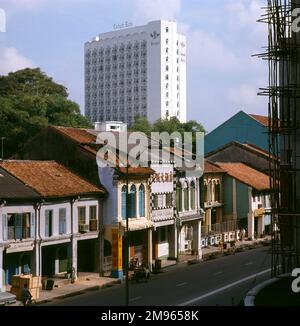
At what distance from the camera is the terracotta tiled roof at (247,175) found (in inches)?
2537

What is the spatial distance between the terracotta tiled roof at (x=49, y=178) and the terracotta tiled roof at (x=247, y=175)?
24.4 metres

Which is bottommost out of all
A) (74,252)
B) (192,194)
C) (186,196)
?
(74,252)

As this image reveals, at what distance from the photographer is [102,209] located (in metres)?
43.2

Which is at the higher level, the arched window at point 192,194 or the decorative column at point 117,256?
the arched window at point 192,194

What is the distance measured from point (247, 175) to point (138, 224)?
82.1 feet

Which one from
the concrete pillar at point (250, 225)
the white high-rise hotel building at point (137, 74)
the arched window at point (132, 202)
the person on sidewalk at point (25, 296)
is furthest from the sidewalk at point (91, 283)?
the white high-rise hotel building at point (137, 74)

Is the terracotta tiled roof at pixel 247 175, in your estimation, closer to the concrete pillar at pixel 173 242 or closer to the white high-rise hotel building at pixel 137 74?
the concrete pillar at pixel 173 242

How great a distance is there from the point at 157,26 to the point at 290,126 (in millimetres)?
106902

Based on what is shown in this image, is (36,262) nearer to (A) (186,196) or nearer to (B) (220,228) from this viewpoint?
(A) (186,196)

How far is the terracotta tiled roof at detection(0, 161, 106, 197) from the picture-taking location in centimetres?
3888

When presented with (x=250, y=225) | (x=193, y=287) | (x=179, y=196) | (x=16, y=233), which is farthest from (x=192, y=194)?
(x=16, y=233)

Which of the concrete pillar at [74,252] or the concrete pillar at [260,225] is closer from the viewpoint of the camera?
the concrete pillar at [74,252]

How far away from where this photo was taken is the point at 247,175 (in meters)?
66.9

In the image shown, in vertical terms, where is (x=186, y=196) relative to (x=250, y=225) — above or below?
above
